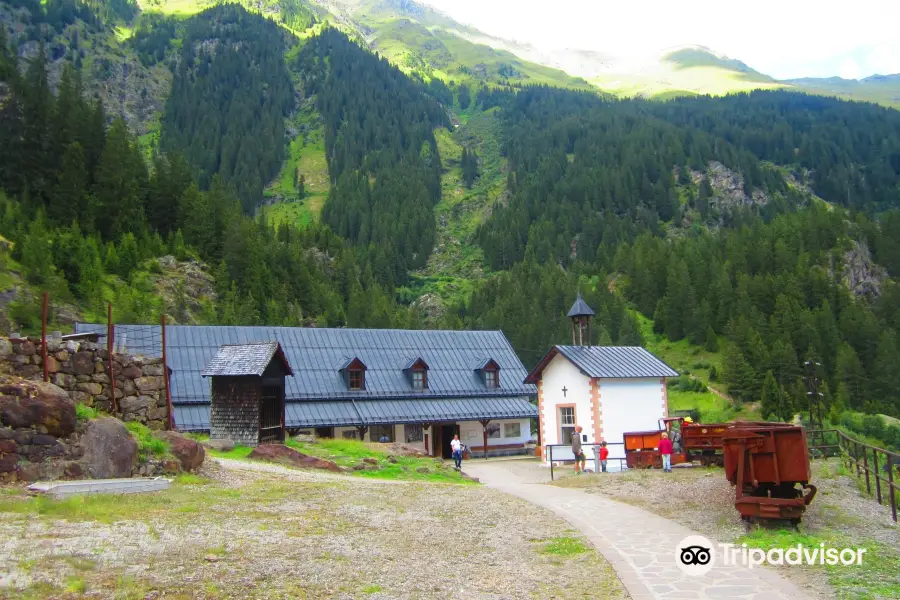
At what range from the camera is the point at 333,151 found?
7259 inches

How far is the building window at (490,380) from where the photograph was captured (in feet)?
155

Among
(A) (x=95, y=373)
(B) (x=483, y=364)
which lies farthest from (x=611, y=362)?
(A) (x=95, y=373)

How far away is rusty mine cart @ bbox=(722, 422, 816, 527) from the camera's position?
14539mm

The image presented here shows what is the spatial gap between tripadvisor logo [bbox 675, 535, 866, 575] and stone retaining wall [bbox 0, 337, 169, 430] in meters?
14.5

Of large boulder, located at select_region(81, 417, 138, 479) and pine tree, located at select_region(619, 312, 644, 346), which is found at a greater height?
pine tree, located at select_region(619, 312, 644, 346)

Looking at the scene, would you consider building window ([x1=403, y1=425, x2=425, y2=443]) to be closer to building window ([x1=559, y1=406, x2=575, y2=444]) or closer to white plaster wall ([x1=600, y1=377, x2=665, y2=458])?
building window ([x1=559, y1=406, x2=575, y2=444])

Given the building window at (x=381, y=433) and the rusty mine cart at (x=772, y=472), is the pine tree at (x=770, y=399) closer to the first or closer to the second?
the building window at (x=381, y=433)

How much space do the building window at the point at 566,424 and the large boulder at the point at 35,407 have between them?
88.5 ft

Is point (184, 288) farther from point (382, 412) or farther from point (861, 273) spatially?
point (861, 273)

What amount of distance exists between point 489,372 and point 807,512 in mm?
31759

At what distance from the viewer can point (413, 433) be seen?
42938 mm

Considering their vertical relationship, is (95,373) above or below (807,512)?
above

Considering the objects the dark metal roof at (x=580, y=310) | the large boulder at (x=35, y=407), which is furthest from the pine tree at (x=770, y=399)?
the large boulder at (x=35, y=407)

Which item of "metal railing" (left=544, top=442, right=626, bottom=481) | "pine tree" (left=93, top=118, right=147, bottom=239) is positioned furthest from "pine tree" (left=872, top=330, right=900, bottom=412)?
"pine tree" (left=93, top=118, right=147, bottom=239)
